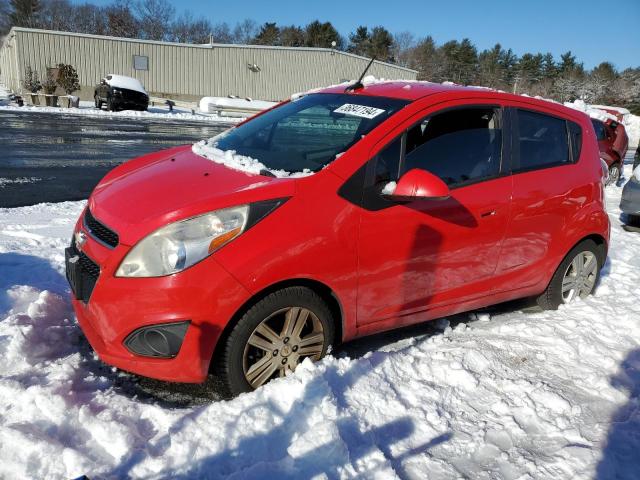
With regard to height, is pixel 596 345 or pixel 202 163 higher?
pixel 202 163

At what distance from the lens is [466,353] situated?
3424mm

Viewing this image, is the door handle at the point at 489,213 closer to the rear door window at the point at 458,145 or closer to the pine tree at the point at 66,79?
the rear door window at the point at 458,145

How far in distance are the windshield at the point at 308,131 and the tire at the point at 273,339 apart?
0.79m

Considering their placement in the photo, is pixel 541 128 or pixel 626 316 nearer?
pixel 541 128

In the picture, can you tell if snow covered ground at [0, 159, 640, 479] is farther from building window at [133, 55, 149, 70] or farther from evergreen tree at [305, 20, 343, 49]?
evergreen tree at [305, 20, 343, 49]

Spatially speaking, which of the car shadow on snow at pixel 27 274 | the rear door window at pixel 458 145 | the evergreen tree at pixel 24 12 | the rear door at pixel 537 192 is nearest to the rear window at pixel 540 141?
the rear door at pixel 537 192

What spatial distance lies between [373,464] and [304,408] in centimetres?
44

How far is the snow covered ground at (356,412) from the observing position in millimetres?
2279

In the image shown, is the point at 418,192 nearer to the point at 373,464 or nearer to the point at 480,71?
the point at 373,464

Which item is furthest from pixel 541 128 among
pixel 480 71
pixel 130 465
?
pixel 480 71

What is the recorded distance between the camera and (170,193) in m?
2.78

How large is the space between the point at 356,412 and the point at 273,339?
0.59 m

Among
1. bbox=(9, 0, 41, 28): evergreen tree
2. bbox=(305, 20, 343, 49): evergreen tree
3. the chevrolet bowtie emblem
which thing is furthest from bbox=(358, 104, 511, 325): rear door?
bbox=(9, 0, 41, 28): evergreen tree

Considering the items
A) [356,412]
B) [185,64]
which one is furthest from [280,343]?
[185,64]
